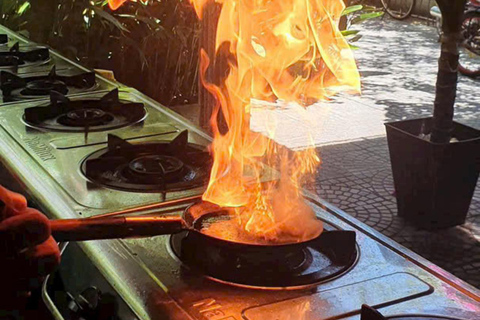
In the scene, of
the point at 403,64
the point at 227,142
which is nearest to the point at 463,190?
the point at 227,142

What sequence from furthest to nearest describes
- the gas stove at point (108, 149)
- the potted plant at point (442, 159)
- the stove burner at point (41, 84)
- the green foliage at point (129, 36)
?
the green foliage at point (129, 36)
the potted plant at point (442, 159)
the stove burner at point (41, 84)
the gas stove at point (108, 149)

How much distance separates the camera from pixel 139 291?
4.76ft

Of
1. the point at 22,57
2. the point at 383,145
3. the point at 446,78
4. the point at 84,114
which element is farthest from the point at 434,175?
the point at 22,57

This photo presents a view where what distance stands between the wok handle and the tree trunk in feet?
11.3

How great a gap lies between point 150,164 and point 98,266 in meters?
0.78

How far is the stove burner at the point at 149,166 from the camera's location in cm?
213

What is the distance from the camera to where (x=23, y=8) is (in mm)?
6391

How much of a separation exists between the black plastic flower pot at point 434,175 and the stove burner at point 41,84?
242cm

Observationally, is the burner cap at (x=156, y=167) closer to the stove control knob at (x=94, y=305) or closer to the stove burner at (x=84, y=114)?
the stove burner at (x=84, y=114)

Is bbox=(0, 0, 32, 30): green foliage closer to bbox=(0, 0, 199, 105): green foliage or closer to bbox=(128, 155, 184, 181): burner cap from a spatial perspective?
bbox=(0, 0, 199, 105): green foliage

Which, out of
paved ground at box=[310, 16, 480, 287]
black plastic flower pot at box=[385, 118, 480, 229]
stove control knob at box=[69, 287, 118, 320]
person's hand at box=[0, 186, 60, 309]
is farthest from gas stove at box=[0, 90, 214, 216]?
paved ground at box=[310, 16, 480, 287]

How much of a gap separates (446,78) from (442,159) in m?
0.57

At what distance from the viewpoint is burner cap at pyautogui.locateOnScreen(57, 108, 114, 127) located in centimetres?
274

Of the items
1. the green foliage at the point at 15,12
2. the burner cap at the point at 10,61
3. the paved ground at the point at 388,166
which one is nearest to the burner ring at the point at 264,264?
the burner cap at the point at 10,61
